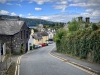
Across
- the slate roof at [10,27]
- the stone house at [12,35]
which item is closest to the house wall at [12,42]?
the stone house at [12,35]

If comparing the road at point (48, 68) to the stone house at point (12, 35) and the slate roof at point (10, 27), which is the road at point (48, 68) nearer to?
the stone house at point (12, 35)

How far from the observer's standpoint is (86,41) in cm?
2494

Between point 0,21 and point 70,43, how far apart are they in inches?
839

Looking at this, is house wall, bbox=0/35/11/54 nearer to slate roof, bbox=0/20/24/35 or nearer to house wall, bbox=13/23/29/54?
slate roof, bbox=0/20/24/35

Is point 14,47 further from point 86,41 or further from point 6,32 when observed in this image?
point 86,41

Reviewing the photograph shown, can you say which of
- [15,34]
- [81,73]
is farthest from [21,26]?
[81,73]

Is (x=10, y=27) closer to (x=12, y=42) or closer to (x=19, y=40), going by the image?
(x=12, y=42)

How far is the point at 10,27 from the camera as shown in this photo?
159ft

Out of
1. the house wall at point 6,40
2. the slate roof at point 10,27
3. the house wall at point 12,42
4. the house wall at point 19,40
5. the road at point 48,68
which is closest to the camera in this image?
the road at point 48,68

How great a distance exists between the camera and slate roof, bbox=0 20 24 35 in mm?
46759

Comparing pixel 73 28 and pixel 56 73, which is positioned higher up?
pixel 73 28

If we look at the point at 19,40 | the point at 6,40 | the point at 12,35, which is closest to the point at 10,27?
the point at 12,35

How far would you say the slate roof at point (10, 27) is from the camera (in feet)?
153

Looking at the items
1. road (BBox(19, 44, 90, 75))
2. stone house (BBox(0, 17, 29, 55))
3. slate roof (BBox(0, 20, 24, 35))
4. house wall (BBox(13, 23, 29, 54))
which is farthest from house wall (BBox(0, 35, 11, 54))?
road (BBox(19, 44, 90, 75))
